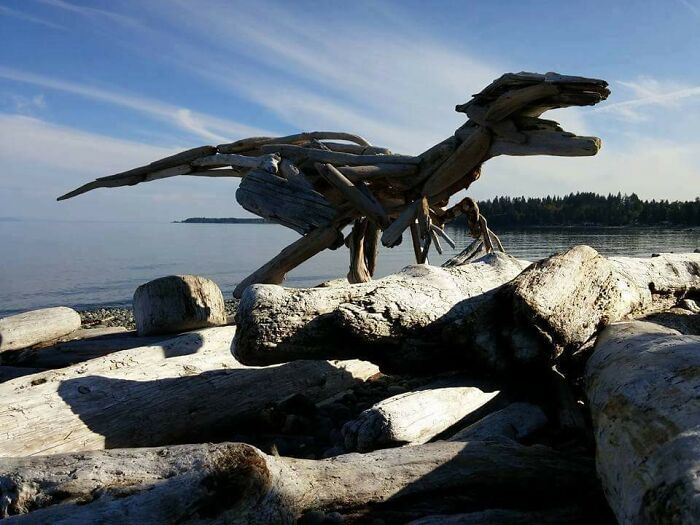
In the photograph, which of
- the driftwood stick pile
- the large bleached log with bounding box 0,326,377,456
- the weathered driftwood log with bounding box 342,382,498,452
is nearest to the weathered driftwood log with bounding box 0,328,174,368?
the driftwood stick pile

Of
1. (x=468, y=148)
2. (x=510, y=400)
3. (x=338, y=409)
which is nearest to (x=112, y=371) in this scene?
(x=338, y=409)

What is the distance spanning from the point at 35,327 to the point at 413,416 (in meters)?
5.85

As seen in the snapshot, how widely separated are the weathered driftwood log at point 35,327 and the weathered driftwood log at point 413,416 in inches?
212

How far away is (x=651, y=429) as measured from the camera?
223cm

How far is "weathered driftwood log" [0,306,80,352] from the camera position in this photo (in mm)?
7266

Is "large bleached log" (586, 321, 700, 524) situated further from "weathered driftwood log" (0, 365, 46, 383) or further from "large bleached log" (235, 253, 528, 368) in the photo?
"weathered driftwood log" (0, 365, 46, 383)

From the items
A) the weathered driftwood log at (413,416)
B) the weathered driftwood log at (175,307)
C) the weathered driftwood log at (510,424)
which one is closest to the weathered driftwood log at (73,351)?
the weathered driftwood log at (175,307)

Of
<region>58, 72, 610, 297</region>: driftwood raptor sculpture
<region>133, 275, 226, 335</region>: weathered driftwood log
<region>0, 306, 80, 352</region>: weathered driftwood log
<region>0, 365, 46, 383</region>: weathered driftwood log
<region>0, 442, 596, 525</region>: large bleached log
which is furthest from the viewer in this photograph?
<region>0, 306, 80, 352</region>: weathered driftwood log

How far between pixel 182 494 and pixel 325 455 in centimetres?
192

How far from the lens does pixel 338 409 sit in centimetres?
514

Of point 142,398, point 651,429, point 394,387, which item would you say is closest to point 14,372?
point 142,398

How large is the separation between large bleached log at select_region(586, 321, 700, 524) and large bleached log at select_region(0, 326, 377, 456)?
2.68m

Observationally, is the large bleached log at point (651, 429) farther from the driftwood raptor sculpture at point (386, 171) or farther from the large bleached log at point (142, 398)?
the driftwood raptor sculpture at point (386, 171)

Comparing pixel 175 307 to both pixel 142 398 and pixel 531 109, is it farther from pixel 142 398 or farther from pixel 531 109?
pixel 531 109
